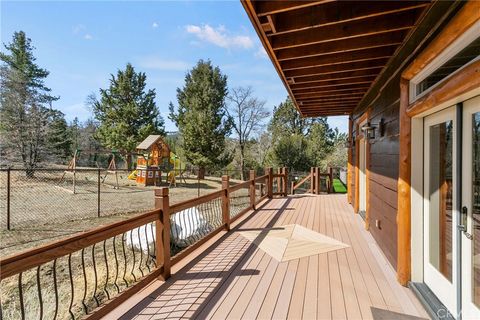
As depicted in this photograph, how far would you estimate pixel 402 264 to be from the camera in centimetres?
275

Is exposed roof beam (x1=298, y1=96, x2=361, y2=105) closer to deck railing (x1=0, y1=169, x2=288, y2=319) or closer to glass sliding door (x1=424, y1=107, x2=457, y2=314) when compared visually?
deck railing (x1=0, y1=169, x2=288, y2=319)

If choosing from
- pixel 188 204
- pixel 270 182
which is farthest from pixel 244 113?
pixel 188 204

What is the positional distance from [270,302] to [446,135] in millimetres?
2069

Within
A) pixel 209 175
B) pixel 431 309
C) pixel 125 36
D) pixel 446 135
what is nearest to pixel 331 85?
pixel 446 135

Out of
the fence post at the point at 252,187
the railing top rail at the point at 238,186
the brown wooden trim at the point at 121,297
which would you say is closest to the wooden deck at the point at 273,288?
the brown wooden trim at the point at 121,297

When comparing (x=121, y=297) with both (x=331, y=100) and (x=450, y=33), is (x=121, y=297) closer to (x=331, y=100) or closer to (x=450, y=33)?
(x=450, y=33)

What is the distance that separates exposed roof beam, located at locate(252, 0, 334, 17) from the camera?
2.11 meters

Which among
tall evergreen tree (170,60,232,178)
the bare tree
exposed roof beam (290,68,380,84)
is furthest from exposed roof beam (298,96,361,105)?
the bare tree

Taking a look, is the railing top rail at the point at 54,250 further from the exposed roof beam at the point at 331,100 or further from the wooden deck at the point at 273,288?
the exposed roof beam at the point at 331,100

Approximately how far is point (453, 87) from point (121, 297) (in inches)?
120

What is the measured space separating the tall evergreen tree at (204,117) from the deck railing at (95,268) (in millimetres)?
15391

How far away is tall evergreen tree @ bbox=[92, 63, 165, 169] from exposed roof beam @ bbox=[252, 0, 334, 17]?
2065cm

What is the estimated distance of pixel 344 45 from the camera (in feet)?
9.64

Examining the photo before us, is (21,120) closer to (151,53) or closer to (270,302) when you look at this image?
(151,53)
